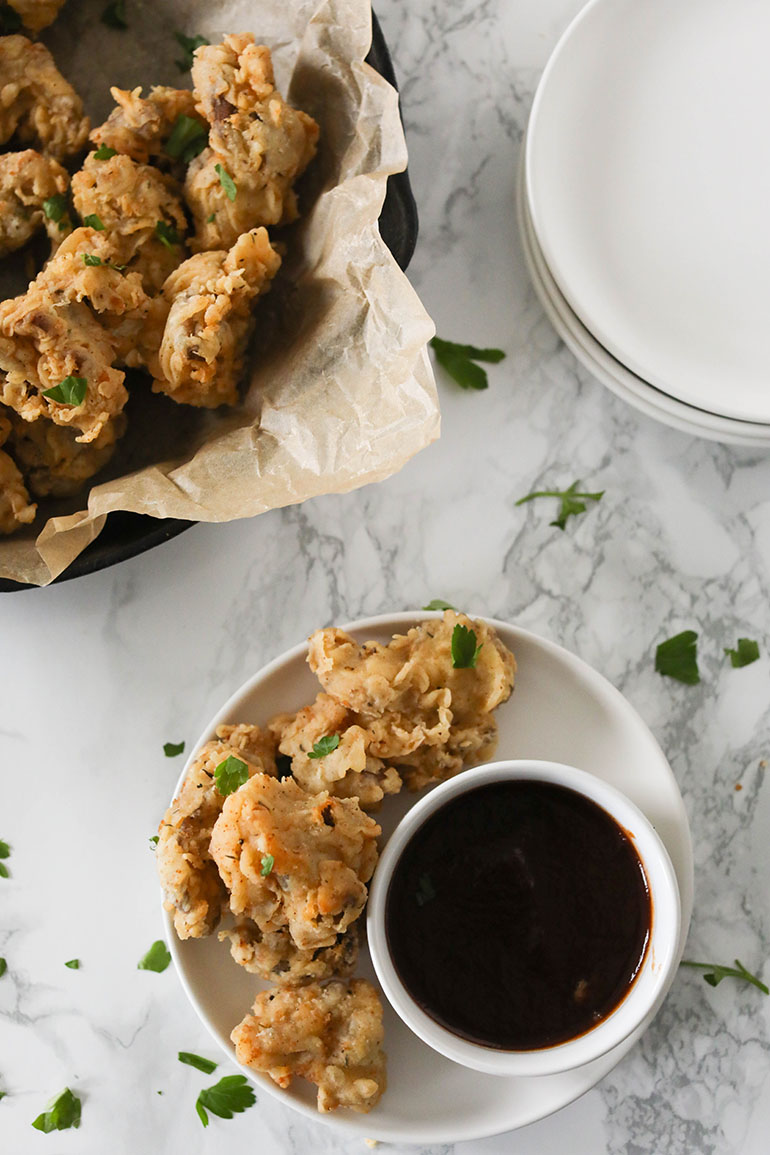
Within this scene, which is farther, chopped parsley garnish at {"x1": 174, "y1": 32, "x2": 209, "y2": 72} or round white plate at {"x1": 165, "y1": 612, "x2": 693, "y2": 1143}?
chopped parsley garnish at {"x1": 174, "y1": 32, "x2": 209, "y2": 72}

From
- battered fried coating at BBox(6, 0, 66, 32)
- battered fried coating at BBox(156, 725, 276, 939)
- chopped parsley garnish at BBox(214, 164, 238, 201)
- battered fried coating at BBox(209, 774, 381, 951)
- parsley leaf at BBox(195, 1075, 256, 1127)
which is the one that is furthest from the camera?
parsley leaf at BBox(195, 1075, 256, 1127)

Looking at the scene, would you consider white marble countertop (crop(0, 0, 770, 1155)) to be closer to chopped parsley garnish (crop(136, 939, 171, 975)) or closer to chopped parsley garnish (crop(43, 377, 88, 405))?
chopped parsley garnish (crop(136, 939, 171, 975))

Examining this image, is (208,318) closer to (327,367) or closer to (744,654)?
(327,367)

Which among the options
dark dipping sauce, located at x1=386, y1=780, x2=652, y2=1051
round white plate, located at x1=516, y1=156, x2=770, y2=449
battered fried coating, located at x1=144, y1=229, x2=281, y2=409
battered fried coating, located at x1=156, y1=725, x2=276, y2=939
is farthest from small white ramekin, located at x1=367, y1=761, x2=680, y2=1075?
battered fried coating, located at x1=144, y1=229, x2=281, y2=409

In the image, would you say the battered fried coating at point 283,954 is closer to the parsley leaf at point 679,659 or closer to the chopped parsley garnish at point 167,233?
the parsley leaf at point 679,659

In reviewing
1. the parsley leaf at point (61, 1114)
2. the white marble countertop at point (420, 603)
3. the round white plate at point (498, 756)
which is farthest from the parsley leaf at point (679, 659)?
the parsley leaf at point (61, 1114)
